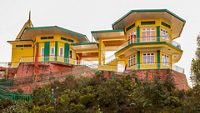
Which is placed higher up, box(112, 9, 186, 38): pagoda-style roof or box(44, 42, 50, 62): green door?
box(112, 9, 186, 38): pagoda-style roof

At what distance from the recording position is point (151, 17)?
3716cm

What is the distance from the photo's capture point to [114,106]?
2758 cm

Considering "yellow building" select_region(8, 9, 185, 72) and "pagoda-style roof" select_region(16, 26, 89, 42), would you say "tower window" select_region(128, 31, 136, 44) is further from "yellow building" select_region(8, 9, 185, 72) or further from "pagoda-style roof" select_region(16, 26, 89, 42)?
"pagoda-style roof" select_region(16, 26, 89, 42)

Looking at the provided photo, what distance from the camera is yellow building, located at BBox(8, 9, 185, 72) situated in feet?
119

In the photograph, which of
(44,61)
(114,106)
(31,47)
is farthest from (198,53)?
(31,47)

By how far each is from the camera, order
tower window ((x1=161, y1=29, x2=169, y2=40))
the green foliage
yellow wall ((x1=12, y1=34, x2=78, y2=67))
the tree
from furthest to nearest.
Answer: yellow wall ((x1=12, y1=34, x2=78, y2=67))
tower window ((x1=161, y1=29, x2=169, y2=40))
the green foliage
the tree

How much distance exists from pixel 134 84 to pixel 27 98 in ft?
29.3

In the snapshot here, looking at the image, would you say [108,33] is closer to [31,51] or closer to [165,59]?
[165,59]

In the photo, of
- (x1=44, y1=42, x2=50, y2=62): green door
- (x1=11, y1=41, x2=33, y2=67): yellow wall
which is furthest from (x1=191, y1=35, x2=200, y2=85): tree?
(x1=11, y1=41, x2=33, y2=67): yellow wall

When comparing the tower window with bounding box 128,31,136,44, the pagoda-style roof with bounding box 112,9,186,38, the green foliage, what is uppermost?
the pagoda-style roof with bounding box 112,9,186,38

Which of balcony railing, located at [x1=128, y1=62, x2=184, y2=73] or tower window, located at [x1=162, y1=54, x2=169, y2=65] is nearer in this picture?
balcony railing, located at [x1=128, y1=62, x2=184, y2=73]

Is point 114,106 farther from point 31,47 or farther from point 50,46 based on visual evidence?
point 31,47

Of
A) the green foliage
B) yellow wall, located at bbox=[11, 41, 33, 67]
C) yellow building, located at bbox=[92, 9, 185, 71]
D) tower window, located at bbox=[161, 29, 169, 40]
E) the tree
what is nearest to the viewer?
the tree

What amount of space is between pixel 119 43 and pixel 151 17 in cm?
649
